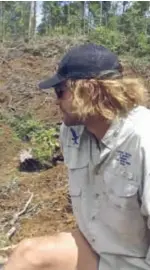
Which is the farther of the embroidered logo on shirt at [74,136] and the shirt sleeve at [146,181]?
the embroidered logo on shirt at [74,136]

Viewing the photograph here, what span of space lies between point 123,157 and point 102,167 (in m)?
0.15

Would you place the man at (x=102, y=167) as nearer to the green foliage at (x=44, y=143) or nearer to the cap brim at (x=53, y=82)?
→ the cap brim at (x=53, y=82)

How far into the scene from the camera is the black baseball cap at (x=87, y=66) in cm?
252

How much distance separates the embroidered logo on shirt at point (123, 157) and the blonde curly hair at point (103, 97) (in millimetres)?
151

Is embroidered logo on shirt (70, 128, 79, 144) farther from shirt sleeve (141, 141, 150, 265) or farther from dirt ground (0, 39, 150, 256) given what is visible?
dirt ground (0, 39, 150, 256)

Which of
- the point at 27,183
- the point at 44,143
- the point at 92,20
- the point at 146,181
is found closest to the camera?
the point at 146,181

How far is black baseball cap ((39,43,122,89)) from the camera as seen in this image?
252 cm

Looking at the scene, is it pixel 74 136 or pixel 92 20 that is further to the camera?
pixel 92 20

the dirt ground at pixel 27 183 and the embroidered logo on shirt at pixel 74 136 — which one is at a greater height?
the embroidered logo on shirt at pixel 74 136

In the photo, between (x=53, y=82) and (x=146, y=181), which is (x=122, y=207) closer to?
(x=146, y=181)

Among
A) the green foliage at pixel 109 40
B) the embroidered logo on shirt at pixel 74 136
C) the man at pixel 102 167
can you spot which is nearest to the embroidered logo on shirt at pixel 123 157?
the man at pixel 102 167

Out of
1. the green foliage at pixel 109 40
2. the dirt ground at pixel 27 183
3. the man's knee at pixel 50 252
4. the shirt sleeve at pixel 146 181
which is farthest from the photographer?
the green foliage at pixel 109 40

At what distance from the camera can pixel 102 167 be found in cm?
258

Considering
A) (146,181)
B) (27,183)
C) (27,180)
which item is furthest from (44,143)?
(146,181)
